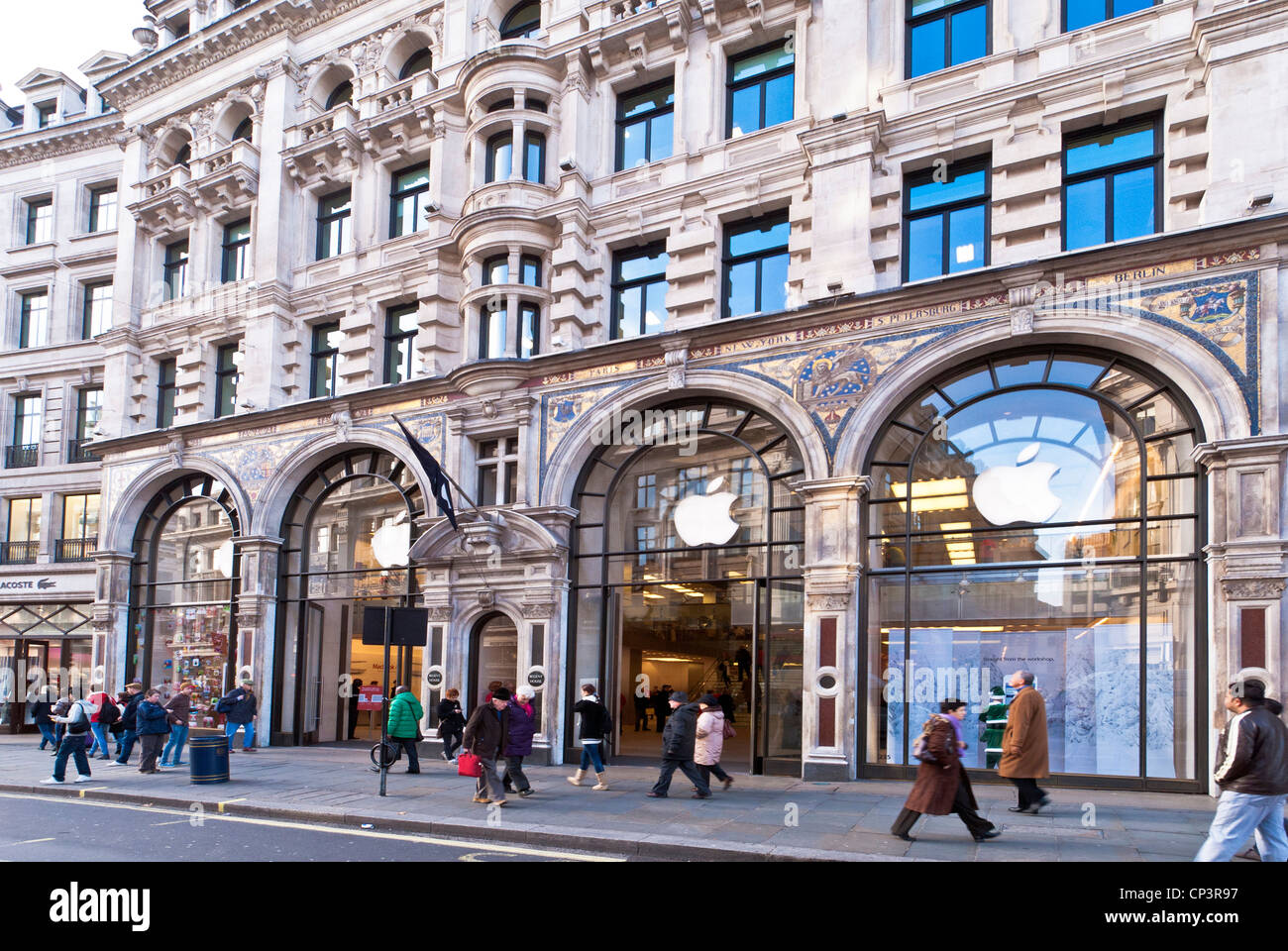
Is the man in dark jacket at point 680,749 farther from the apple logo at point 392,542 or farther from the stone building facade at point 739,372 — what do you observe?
the apple logo at point 392,542

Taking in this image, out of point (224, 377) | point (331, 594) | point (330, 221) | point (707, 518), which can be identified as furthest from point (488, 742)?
point (224, 377)

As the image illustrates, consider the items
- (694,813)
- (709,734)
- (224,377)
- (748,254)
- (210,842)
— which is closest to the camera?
(210,842)

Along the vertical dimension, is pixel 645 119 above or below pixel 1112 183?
above

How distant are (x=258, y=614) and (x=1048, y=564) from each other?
17637mm

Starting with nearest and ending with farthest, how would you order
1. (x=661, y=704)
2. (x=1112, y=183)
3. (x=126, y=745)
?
(x=1112, y=183) < (x=126, y=745) < (x=661, y=704)

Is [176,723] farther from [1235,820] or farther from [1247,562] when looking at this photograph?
[1247,562]

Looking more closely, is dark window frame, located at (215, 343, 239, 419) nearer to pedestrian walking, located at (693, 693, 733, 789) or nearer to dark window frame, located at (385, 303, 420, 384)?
dark window frame, located at (385, 303, 420, 384)

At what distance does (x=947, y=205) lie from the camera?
17.2 meters

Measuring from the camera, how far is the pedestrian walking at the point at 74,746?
16016mm

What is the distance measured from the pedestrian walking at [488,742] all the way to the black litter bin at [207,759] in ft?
16.3

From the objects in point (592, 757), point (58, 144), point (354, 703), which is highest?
point (58, 144)

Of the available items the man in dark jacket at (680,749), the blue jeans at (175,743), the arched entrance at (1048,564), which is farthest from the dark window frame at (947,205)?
the blue jeans at (175,743)
